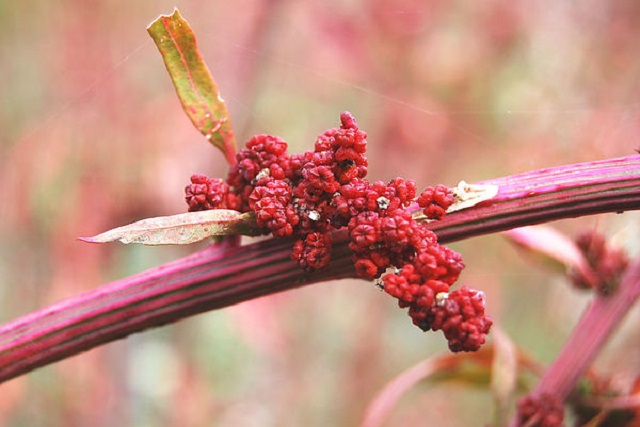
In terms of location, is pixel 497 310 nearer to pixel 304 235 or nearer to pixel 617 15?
pixel 617 15

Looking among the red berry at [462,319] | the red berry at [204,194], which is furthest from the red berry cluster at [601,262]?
the red berry at [204,194]

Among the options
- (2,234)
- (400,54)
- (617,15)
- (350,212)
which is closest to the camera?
(350,212)

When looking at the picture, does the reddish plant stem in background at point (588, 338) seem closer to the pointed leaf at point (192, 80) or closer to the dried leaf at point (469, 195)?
the dried leaf at point (469, 195)

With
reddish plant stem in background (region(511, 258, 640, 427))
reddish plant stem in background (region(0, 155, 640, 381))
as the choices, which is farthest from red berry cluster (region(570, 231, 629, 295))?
reddish plant stem in background (region(0, 155, 640, 381))

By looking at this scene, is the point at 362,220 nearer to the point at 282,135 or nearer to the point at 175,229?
the point at 175,229

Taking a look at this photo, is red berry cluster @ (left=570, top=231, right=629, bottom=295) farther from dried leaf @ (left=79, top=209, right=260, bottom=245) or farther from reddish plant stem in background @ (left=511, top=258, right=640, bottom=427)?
dried leaf @ (left=79, top=209, right=260, bottom=245)

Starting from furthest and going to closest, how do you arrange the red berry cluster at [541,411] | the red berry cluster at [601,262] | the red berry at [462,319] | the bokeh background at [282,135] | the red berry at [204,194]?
the bokeh background at [282,135]
the red berry cluster at [601,262]
the red berry cluster at [541,411]
the red berry at [204,194]
the red berry at [462,319]

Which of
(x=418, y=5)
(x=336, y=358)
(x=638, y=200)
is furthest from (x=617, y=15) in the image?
(x=638, y=200)
